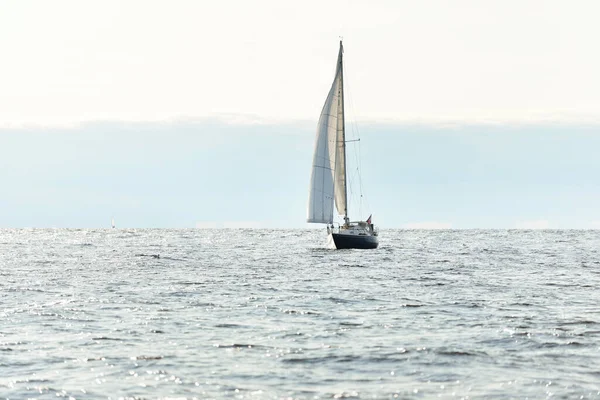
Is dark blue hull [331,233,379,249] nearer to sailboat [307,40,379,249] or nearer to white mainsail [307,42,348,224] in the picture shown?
sailboat [307,40,379,249]

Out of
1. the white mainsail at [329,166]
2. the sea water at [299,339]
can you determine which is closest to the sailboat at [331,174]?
the white mainsail at [329,166]

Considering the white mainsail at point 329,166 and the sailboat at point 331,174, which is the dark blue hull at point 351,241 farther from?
the white mainsail at point 329,166

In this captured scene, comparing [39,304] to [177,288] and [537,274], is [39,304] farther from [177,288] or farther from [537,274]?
[537,274]

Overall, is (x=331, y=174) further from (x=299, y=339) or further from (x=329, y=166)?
(x=299, y=339)

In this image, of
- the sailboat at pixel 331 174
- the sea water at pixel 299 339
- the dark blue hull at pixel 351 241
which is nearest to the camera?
the sea water at pixel 299 339

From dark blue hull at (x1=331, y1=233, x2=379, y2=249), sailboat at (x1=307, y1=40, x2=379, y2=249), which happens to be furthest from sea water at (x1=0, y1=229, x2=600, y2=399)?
sailboat at (x1=307, y1=40, x2=379, y2=249)

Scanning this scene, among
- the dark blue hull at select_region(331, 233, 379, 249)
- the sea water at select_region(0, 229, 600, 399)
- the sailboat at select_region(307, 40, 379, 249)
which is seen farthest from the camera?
the sailboat at select_region(307, 40, 379, 249)

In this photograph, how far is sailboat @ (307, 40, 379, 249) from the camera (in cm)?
7719

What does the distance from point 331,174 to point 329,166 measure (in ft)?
2.51

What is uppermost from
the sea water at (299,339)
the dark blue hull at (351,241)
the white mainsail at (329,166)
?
the white mainsail at (329,166)

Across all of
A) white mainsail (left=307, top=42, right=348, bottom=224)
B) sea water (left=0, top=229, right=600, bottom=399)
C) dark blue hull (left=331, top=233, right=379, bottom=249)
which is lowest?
dark blue hull (left=331, top=233, right=379, bottom=249)

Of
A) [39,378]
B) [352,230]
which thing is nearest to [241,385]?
[39,378]

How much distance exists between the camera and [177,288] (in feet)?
124

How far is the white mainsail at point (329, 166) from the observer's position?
77312 millimetres
